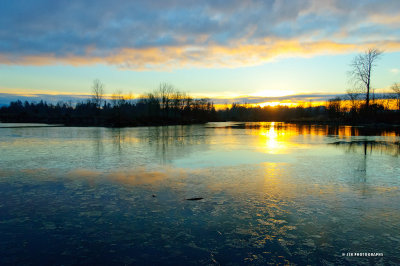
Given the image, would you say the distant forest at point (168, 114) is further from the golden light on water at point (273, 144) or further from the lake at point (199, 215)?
the lake at point (199, 215)

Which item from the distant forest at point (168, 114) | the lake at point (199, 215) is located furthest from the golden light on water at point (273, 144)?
the distant forest at point (168, 114)

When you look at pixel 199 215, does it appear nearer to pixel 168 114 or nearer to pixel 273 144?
pixel 273 144

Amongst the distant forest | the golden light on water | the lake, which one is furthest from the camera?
the distant forest

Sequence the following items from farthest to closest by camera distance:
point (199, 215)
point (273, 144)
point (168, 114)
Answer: point (168, 114) < point (273, 144) < point (199, 215)

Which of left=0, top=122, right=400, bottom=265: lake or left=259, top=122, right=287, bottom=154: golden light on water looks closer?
left=0, top=122, right=400, bottom=265: lake

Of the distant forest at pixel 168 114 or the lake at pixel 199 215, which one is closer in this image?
the lake at pixel 199 215

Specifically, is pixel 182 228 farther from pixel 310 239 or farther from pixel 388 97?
A: pixel 388 97

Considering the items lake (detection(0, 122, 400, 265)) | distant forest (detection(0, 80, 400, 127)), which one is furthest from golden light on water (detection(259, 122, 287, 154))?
distant forest (detection(0, 80, 400, 127))

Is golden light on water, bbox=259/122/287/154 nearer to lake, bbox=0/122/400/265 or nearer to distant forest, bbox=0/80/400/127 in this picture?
lake, bbox=0/122/400/265

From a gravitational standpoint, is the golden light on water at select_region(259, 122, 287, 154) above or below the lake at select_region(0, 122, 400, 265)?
above

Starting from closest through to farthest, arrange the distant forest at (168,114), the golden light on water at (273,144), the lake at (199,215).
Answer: the lake at (199,215) → the golden light on water at (273,144) → the distant forest at (168,114)

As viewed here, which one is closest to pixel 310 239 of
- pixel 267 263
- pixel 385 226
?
pixel 267 263

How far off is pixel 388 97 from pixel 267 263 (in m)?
66.2


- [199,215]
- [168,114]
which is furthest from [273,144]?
[168,114]
